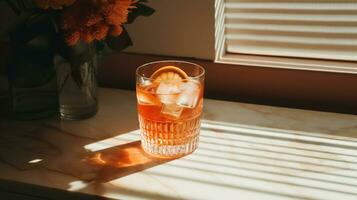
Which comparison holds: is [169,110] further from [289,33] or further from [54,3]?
[289,33]

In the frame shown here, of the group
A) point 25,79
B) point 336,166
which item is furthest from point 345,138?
point 25,79

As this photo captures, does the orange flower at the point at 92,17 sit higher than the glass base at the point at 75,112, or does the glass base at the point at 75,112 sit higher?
the orange flower at the point at 92,17

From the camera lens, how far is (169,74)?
94 centimetres

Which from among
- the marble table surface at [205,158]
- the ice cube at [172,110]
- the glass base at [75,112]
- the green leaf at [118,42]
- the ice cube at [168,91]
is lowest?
the marble table surface at [205,158]

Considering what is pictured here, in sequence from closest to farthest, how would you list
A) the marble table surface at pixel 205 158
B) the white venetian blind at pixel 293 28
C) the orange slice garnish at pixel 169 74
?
the marble table surface at pixel 205 158
the orange slice garnish at pixel 169 74
the white venetian blind at pixel 293 28

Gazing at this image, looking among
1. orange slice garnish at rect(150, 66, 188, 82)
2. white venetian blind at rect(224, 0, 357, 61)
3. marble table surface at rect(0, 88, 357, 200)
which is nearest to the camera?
marble table surface at rect(0, 88, 357, 200)

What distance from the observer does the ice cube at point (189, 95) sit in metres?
0.90

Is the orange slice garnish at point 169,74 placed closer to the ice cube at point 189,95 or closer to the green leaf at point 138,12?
the ice cube at point 189,95

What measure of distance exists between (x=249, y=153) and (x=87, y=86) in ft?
1.22

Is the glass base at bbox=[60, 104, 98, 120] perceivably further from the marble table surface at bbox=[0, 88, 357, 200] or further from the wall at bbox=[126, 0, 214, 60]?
the wall at bbox=[126, 0, 214, 60]

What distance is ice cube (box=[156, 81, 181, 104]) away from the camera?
884 mm

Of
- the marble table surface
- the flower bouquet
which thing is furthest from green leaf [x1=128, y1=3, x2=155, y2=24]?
the marble table surface

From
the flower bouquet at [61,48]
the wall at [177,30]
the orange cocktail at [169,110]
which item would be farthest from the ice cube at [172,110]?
the wall at [177,30]

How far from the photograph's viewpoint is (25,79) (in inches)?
39.4
